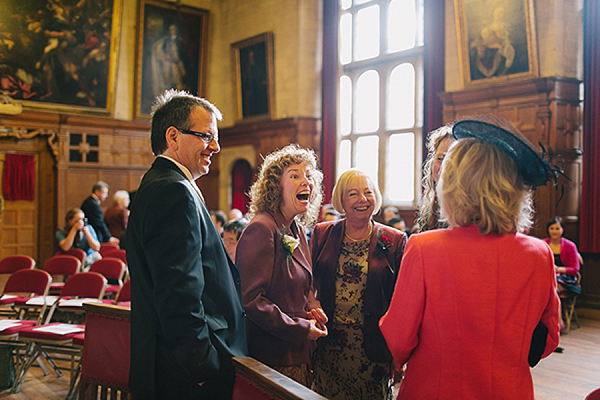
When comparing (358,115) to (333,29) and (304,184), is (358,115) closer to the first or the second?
(333,29)

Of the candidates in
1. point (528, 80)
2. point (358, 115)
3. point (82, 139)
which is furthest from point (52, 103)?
point (528, 80)

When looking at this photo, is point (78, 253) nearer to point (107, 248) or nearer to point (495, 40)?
point (107, 248)

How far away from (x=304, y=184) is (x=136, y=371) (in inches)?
50.8

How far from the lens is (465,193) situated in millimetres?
1664

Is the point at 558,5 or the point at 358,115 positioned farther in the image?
the point at 358,115

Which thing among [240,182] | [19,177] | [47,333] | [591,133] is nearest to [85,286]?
[47,333]

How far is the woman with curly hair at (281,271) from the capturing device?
8.42ft

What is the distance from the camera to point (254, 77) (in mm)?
13609

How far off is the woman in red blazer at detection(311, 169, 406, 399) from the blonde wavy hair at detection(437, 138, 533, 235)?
4.21 feet

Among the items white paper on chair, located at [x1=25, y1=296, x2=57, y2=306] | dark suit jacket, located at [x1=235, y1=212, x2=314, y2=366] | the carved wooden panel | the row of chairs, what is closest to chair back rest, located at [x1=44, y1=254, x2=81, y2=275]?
the row of chairs

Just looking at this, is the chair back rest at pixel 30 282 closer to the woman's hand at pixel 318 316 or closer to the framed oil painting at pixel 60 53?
the woman's hand at pixel 318 316

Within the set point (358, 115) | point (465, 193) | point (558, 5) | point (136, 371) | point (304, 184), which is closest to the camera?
point (465, 193)

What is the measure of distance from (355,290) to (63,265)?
5206 millimetres

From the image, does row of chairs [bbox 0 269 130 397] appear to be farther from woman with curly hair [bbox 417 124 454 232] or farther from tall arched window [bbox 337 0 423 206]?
tall arched window [bbox 337 0 423 206]
